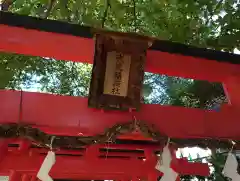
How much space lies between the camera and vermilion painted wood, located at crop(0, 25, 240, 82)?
74.6 inches

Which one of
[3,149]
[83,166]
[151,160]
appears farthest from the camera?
[151,160]

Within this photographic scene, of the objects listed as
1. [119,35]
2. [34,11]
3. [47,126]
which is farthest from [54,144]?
[34,11]

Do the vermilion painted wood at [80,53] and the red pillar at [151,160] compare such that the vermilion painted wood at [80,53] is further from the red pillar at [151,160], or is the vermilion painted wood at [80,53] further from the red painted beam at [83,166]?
the red pillar at [151,160]

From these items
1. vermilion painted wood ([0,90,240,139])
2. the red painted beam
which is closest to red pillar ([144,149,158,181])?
the red painted beam

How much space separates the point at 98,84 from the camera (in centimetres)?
190

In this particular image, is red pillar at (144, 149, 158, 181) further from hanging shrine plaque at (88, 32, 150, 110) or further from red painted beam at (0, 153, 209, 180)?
hanging shrine plaque at (88, 32, 150, 110)

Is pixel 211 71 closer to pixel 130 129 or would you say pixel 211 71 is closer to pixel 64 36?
pixel 130 129

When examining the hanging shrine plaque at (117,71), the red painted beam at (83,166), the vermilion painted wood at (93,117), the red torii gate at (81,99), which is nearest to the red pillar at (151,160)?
the red painted beam at (83,166)

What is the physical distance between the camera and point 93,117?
6.45 feet

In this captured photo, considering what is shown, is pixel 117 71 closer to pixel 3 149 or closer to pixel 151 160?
pixel 3 149

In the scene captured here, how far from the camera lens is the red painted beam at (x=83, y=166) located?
2355mm

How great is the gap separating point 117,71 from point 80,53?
0.25 m

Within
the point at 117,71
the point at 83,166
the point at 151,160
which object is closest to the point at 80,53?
the point at 117,71

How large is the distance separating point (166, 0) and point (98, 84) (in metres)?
1.67
